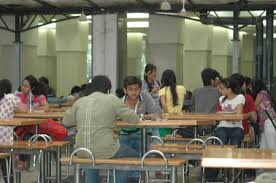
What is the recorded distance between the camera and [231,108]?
30.3ft

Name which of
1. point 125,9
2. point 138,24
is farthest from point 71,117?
point 138,24

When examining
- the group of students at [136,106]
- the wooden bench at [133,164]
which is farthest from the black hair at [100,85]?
the wooden bench at [133,164]

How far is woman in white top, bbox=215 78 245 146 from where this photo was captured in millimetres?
9195

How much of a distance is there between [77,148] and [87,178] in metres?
0.45

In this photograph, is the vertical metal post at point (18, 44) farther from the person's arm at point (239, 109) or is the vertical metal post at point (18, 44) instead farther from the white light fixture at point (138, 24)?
the person's arm at point (239, 109)

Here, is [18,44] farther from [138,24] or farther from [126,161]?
[126,161]

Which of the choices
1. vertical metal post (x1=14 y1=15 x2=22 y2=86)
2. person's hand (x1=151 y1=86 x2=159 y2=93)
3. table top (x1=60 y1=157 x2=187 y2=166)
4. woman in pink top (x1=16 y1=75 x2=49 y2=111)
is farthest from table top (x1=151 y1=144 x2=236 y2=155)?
vertical metal post (x1=14 y1=15 x2=22 y2=86)

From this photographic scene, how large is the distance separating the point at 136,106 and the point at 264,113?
319cm

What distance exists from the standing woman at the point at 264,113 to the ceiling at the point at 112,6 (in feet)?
15.7

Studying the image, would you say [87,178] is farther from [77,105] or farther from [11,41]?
[11,41]

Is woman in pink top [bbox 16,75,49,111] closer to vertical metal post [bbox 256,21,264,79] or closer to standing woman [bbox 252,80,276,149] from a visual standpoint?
standing woman [bbox 252,80,276,149]

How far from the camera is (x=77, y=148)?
679 cm

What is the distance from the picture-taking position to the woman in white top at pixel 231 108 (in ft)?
30.2

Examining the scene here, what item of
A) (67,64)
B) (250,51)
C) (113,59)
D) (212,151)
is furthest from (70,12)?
(250,51)
